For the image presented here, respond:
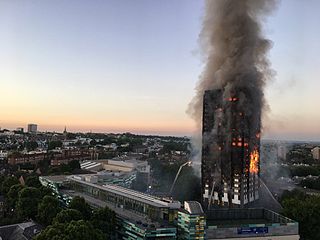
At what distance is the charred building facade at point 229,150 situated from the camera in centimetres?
3875

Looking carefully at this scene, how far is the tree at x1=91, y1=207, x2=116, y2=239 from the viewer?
83.0 feet

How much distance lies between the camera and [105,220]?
2586 cm

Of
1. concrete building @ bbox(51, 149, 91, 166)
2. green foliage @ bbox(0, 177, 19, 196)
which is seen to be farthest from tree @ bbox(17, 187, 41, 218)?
concrete building @ bbox(51, 149, 91, 166)

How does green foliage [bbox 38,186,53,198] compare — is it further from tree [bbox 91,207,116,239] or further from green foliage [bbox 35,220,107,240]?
green foliage [bbox 35,220,107,240]

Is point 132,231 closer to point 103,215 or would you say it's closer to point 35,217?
point 103,215

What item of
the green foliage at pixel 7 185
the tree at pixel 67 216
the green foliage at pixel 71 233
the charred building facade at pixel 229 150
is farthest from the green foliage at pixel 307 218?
the green foliage at pixel 7 185

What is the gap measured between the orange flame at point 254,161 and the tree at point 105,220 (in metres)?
19.2

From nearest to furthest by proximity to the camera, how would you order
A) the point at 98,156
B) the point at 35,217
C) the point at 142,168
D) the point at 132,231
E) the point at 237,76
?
the point at 132,231
the point at 35,217
the point at 237,76
the point at 142,168
the point at 98,156

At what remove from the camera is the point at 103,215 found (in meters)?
25.9

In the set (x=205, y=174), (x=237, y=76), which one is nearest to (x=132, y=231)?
(x=205, y=174)

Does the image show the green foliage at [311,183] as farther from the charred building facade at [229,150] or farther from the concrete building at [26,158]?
the concrete building at [26,158]

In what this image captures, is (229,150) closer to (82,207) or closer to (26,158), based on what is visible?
(82,207)

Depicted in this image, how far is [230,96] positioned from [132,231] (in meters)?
20.1

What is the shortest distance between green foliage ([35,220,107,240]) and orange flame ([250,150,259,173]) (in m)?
22.5
